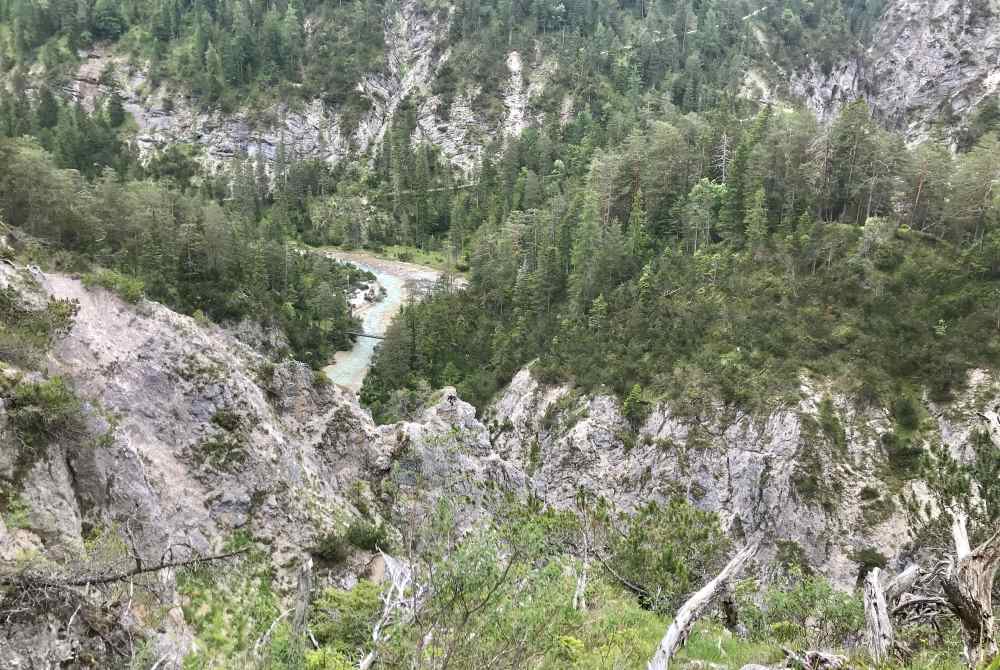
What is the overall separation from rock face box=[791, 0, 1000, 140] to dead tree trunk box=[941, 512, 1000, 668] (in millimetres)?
148191

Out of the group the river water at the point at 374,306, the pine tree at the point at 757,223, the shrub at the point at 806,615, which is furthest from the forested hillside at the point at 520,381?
the river water at the point at 374,306

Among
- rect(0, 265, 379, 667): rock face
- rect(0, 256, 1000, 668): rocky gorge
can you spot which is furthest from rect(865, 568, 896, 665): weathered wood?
rect(0, 265, 379, 667): rock face

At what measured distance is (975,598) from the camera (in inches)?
312

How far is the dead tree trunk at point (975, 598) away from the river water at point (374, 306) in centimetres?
5032

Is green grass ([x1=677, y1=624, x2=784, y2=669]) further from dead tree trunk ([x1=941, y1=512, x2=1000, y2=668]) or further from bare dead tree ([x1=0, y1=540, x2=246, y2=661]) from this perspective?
bare dead tree ([x1=0, y1=540, x2=246, y2=661])

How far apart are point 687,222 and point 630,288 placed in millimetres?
9749

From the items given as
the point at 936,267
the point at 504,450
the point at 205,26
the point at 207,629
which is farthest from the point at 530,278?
the point at 205,26

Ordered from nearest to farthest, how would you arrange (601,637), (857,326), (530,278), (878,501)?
1. (601,637)
2. (878,501)
3. (857,326)
4. (530,278)

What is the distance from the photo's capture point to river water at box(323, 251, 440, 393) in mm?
72000

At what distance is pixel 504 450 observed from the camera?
194 ft

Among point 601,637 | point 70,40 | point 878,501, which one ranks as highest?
point 70,40

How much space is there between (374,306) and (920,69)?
138m

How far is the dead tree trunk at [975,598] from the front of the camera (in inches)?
299

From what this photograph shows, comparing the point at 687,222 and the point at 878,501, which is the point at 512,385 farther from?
the point at 878,501
